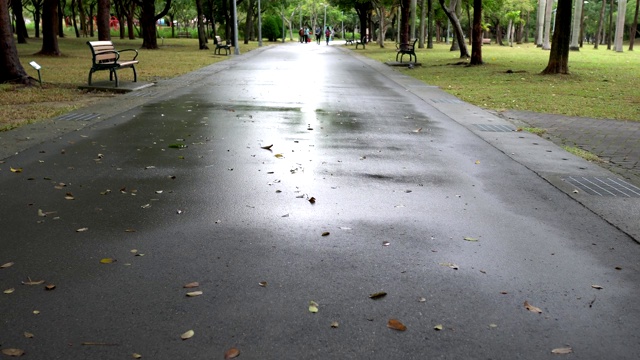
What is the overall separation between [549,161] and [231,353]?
5827mm

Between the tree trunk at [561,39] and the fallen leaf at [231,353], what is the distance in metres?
18.8

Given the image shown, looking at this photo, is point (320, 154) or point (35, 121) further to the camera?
point (35, 121)

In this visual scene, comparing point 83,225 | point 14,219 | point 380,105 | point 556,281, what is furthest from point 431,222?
point 380,105

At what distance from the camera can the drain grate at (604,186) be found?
20.4 feet

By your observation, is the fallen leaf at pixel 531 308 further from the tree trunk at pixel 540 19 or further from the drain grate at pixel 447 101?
the tree trunk at pixel 540 19

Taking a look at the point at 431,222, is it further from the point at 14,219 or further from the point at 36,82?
the point at 36,82

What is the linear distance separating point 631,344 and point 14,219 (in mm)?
4602

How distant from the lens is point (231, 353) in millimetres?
3037

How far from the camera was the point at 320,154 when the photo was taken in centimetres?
800

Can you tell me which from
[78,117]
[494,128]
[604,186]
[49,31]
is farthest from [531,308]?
[49,31]

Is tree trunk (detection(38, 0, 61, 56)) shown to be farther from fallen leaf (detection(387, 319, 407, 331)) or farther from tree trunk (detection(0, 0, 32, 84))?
fallen leaf (detection(387, 319, 407, 331))

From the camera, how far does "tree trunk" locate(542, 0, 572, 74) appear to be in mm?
19219

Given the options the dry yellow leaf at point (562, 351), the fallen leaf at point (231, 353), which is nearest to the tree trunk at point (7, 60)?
the fallen leaf at point (231, 353)

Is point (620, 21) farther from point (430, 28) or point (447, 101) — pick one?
point (447, 101)
